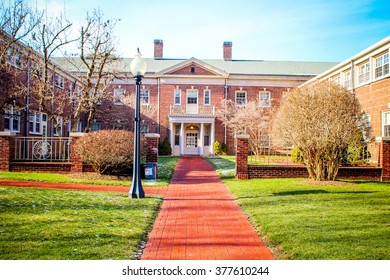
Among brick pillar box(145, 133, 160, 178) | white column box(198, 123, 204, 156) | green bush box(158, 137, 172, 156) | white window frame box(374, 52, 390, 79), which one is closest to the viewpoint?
brick pillar box(145, 133, 160, 178)

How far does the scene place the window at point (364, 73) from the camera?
63.1ft

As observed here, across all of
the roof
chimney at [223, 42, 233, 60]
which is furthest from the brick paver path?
chimney at [223, 42, 233, 60]

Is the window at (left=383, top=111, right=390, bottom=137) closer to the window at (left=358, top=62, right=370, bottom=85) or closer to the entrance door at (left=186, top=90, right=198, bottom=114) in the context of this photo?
the window at (left=358, top=62, right=370, bottom=85)

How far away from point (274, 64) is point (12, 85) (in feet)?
81.1

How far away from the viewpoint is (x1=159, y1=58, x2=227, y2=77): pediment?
105 ft

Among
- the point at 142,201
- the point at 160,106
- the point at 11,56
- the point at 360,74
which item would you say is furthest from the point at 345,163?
the point at 160,106

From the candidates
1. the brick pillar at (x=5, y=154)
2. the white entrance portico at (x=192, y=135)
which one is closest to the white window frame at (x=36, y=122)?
the brick pillar at (x=5, y=154)

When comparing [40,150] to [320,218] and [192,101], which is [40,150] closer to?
[320,218]

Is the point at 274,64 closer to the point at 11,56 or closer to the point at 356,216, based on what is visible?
the point at 11,56

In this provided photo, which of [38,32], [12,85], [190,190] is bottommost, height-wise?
[190,190]

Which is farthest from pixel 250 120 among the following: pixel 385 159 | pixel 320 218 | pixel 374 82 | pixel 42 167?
pixel 320 218

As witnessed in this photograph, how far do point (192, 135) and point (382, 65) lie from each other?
18510mm

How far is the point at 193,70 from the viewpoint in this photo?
32.2 m
